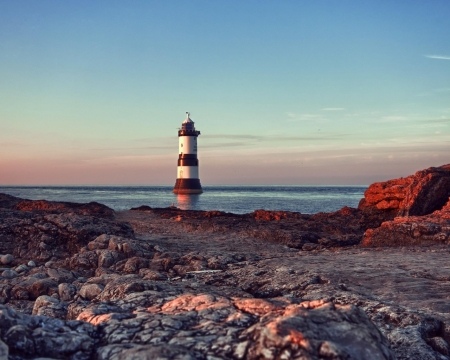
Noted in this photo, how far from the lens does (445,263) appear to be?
29.7ft

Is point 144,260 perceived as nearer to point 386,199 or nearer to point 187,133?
point 386,199

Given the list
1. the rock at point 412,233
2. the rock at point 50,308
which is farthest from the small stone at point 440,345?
the rock at point 412,233

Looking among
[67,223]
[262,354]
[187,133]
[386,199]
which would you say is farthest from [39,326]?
[187,133]

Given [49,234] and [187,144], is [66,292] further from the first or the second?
[187,144]

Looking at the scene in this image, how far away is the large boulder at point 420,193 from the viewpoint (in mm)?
18234

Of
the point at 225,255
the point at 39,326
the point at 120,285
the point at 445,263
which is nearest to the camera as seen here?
the point at 39,326

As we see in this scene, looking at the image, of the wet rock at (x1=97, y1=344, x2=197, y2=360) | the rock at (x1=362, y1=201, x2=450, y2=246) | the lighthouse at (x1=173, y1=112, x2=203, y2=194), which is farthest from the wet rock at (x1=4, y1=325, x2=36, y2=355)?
the lighthouse at (x1=173, y1=112, x2=203, y2=194)

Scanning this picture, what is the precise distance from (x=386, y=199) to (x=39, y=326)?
66.3 feet

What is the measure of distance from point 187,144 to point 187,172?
391 centimetres

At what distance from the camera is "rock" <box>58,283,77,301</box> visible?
734cm

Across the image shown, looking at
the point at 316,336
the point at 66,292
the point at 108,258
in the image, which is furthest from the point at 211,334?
the point at 108,258

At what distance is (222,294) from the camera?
19.7ft

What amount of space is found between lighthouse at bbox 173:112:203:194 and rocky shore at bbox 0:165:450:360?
43.8 meters

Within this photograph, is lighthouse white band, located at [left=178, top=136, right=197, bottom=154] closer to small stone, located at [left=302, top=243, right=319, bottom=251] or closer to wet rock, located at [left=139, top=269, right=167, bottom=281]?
small stone, located at [left=302, top=243, right=319, bottom=251]
